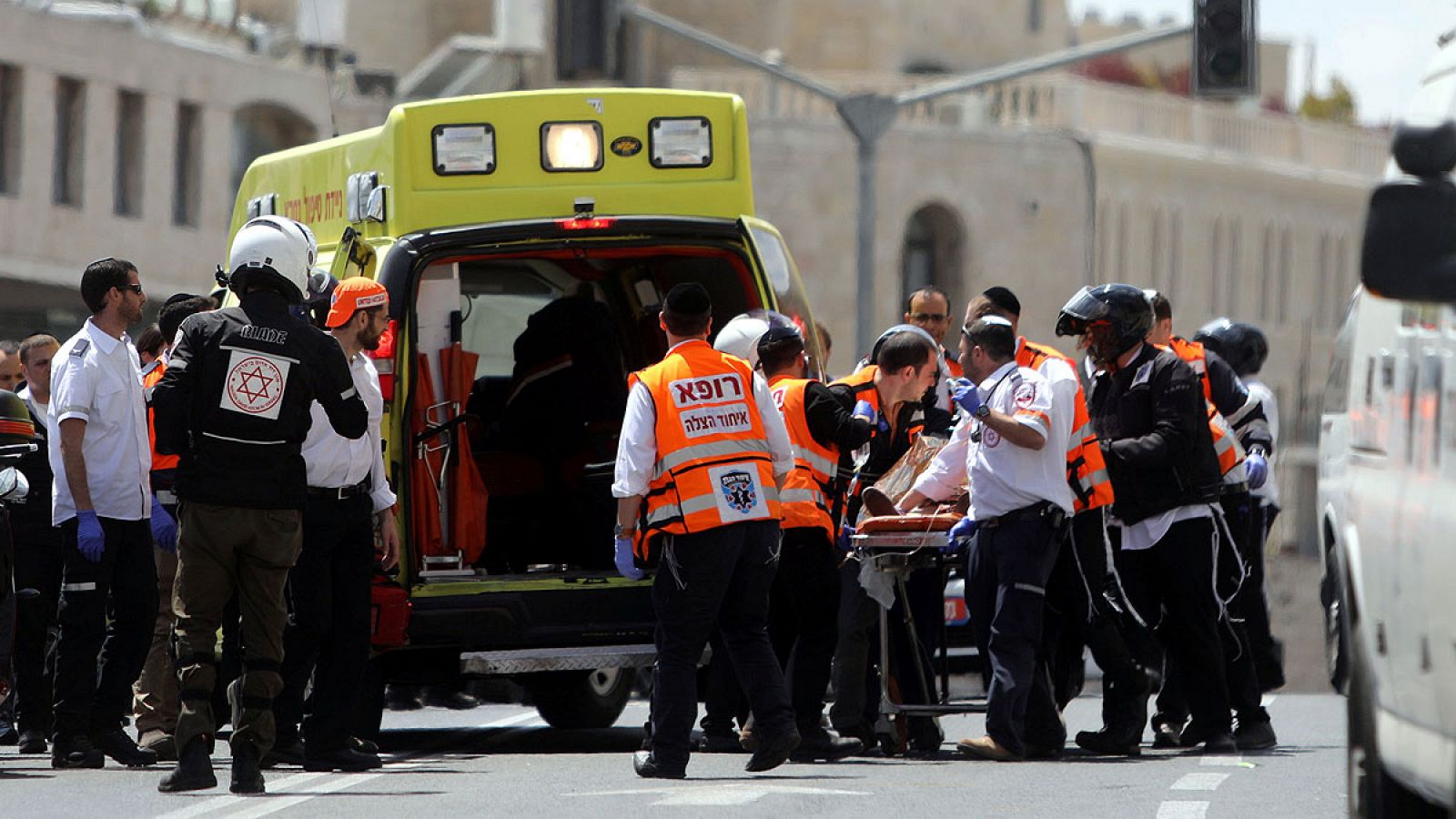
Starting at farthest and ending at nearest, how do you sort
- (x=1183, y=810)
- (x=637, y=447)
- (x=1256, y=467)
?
1. (x=1256, y=467)
2. (x=637, y=447)
3. (x=1183, y=810)

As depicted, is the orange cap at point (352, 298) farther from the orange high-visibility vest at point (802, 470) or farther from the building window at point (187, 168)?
the building window at point (187, 168)

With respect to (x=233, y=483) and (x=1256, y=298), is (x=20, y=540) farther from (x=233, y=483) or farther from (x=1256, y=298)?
(x=1256, y=298)

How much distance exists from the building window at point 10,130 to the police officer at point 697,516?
26.7 meters

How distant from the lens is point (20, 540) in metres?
12.9

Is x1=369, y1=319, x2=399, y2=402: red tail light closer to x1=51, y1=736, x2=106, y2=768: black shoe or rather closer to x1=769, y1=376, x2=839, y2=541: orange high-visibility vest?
x1=769, y1=376, x2=839, y2=541: orange high-visibility vest

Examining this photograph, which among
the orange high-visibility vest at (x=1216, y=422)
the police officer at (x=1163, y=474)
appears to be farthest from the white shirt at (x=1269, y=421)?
the police officer at (x=1163, y=474)

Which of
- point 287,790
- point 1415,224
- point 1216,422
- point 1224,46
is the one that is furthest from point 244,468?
point 1224,46

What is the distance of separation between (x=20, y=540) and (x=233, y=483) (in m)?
2.53

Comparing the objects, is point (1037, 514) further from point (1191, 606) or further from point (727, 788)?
point (727, 788)

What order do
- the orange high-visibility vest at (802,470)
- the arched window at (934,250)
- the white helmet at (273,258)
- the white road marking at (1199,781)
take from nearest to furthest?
the white helmet at (273,258)
the white road marking at (1199,781)
the orange high-visibility vest at (802,470)
the arched window at (934,250)

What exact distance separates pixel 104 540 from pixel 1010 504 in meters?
3.45

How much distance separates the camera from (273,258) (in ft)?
35.8

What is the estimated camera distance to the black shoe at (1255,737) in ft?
43.2

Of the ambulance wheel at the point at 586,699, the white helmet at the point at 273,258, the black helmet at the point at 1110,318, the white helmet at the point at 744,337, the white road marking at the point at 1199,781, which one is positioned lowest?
the ambulance wheel at the point at 586,699
